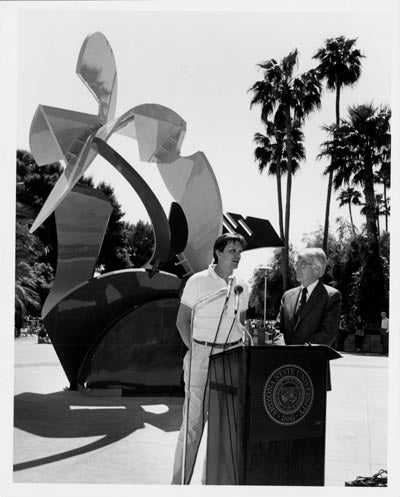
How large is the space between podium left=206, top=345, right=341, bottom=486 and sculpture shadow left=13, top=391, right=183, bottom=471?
2.40 meters

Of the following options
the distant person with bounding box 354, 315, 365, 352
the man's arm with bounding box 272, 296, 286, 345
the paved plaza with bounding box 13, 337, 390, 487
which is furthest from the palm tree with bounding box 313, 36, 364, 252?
the man's arm with bounding box 272, 296, 286, 345

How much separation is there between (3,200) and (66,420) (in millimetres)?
3085

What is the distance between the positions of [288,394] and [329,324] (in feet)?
2.53

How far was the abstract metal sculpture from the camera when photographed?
827 centimetres

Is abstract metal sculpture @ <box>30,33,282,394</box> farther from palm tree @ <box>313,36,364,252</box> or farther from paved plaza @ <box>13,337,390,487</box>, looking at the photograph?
palm tree @ <box>313,36,364,252</box>

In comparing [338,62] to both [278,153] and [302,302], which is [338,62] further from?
[302,302]

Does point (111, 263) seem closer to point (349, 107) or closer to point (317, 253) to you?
point (349, 107)

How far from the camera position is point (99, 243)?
9.02m

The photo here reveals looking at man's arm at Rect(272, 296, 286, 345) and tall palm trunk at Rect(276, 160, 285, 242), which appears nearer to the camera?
man's arm at Rect(272, 296, 286, 345)

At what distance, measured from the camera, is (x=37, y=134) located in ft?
26.7

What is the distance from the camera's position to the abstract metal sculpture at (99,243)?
8.27m

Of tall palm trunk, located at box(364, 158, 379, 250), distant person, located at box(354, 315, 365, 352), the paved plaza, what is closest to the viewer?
the paved plaza

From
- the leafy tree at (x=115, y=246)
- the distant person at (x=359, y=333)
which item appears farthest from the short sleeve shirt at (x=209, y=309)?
the leafy tree at (x=115, y=246)

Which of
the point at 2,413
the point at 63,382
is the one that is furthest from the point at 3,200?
the point at 63,382
